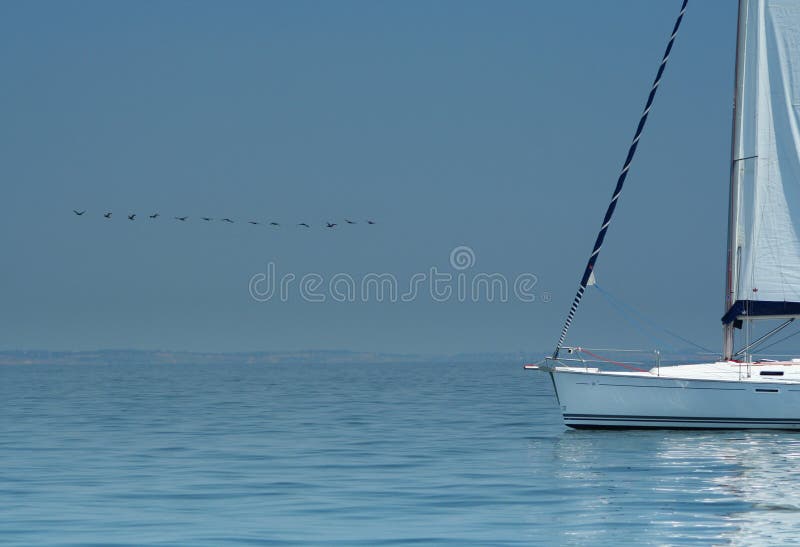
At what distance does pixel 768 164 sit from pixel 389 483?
65.2 feet

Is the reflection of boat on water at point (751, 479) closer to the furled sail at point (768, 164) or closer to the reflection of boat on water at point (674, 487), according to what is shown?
the reflection of boat on water at point (674, 487)

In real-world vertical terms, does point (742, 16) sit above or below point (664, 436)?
above

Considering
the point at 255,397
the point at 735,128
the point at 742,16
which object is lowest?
the point at 255,397

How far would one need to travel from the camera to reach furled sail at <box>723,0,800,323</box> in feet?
132

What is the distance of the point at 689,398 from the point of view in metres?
38.4

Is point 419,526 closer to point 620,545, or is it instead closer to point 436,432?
point 620,545

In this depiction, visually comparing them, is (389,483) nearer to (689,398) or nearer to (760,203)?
(689,398)

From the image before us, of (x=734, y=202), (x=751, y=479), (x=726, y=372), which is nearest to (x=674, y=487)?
(x=751, y=479)

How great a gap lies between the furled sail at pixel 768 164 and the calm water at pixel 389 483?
16.8ft

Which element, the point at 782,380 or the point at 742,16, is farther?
the point at 742,16

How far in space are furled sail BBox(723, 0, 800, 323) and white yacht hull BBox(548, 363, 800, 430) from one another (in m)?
2.79

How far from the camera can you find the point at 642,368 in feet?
132

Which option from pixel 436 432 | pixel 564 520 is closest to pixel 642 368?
pixel 436 432

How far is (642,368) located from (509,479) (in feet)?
44.6
